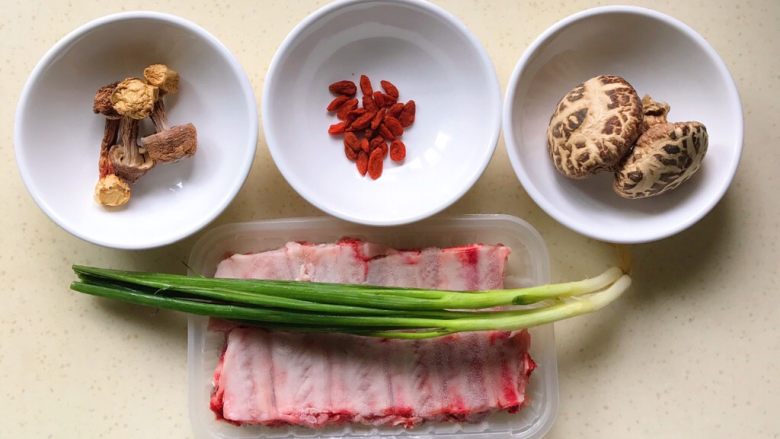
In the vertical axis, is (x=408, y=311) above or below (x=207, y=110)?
below

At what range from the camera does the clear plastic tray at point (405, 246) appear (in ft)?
4.27

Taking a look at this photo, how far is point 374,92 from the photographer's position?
1.37 m

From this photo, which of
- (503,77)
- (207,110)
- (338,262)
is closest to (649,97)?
(503,77)

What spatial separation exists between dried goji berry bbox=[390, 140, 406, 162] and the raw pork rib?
0.18m

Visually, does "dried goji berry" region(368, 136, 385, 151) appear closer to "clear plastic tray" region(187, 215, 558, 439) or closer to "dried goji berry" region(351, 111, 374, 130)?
"dried goji berry" region(351, 111, 374, 130)

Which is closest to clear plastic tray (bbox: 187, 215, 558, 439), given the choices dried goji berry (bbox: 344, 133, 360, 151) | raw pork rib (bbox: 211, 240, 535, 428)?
raw pork rib (bbox: 211, 240, 535, 428)

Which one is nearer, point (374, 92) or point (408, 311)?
point (408, 311)

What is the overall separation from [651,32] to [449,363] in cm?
72

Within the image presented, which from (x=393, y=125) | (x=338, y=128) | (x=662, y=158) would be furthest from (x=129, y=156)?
(x=662, y=158)

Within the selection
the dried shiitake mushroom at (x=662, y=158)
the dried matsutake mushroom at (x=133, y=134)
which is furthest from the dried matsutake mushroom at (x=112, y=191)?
the dried shiitake mushroom at (x=662, y=158)

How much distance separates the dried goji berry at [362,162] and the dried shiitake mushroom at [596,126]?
35 centimetres

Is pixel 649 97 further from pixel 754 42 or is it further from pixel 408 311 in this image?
pixel 408 311

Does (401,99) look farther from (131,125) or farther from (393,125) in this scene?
(131,125)

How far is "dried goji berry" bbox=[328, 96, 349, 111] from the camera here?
1.35 metres
